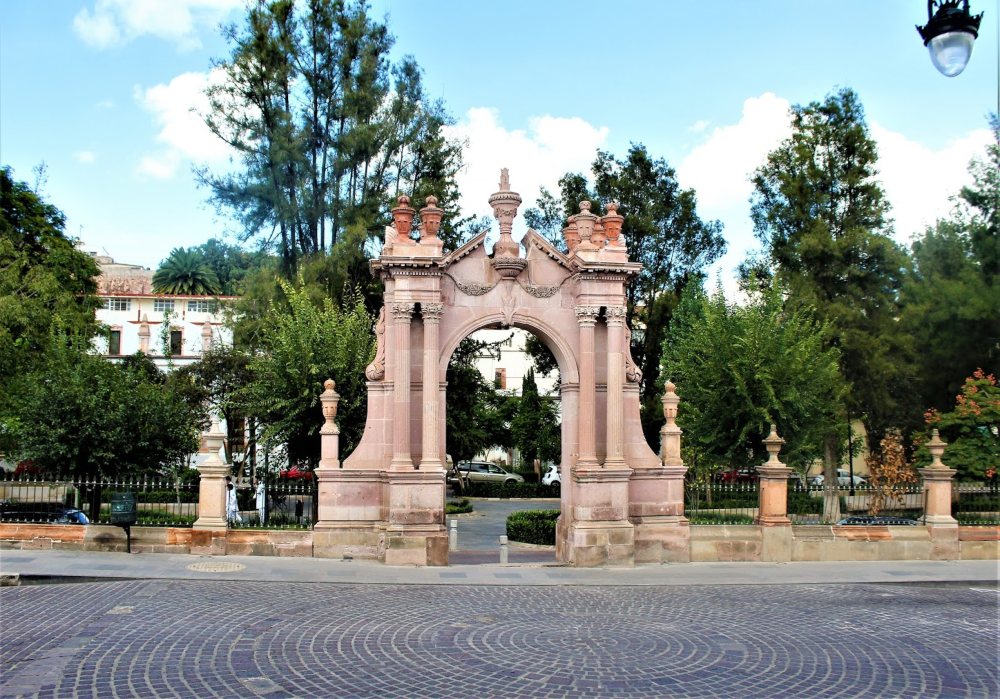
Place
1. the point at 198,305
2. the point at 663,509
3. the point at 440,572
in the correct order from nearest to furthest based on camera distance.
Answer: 1. the point at 440,572
2. the point at 663,509
3. the point at 198,305

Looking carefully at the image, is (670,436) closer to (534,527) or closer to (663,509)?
(663,509)

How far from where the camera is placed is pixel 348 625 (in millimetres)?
11070

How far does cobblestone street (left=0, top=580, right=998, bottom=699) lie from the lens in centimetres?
849

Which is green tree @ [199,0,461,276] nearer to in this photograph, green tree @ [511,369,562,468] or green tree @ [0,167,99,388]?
green tree @ [0,167,99,388]

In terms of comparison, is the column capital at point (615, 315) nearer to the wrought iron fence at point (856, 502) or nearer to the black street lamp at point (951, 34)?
the wrought iron fence at point (856, 502)

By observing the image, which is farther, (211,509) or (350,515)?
(211,509)

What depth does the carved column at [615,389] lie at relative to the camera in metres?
16.9

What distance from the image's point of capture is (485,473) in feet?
160

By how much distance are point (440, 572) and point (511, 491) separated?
2779 centimetres

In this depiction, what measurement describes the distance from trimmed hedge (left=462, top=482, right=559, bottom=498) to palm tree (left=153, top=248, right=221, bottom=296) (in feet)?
114

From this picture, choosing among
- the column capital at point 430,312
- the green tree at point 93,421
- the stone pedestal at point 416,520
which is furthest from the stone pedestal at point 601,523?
the green tree at point 93,421

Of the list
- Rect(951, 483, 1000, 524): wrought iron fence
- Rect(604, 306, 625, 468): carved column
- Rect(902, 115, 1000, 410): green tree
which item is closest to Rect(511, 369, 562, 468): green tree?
Rect(902, 115, 1000, 410): green tree

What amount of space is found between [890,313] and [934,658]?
2868 cm

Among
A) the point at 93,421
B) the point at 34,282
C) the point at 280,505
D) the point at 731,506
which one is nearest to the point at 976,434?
Answer: the point at 731,506
